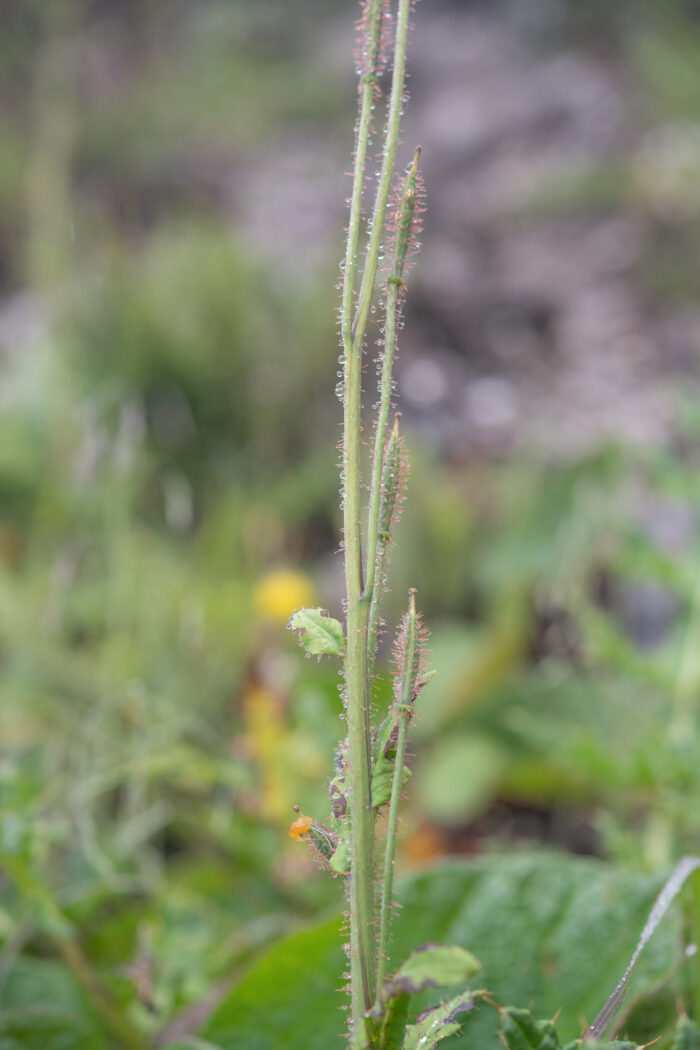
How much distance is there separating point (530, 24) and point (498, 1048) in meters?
5.27

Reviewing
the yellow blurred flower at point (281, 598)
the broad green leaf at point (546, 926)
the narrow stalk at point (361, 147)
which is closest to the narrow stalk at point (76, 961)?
the broad green leaf at point (546, 926)

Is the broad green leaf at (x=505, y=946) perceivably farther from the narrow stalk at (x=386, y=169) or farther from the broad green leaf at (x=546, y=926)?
the narrow stalk at (x=386, y=169)

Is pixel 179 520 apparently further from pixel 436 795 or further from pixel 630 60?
pixel 630 60

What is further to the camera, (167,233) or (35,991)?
(167,233)

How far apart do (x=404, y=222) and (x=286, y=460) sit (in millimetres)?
2052

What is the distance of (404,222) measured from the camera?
0.96ft

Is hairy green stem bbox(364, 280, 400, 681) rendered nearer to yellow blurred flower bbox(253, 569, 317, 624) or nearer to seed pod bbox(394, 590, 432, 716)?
seed pod bbox(394, 590, 432, 716)

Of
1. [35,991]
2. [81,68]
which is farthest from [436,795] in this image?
[81,68]

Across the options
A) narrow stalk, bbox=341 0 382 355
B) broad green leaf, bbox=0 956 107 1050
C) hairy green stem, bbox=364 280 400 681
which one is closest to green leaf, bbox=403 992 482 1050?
hairy green stem, bbox=364 280 400 681

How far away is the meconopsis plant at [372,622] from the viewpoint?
11.2 inches

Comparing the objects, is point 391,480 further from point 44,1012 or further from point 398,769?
point 44,1012

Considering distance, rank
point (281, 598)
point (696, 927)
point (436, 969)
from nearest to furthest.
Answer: point (436, 969) → point (696, 927) → point (281, 598)

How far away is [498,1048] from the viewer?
1.44 feet

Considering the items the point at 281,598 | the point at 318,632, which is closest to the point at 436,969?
the point at 318,632
